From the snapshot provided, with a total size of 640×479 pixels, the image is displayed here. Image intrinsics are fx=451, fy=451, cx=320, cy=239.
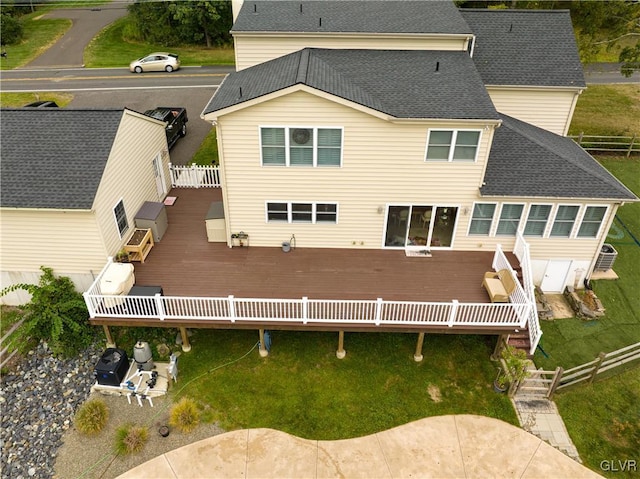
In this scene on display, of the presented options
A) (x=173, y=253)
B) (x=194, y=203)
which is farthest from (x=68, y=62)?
(x=173, y=253)

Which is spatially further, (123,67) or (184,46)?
(184,46)

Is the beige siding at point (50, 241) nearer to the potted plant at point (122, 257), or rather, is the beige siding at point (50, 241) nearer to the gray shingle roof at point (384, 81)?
the potted plant at point (122, 257)

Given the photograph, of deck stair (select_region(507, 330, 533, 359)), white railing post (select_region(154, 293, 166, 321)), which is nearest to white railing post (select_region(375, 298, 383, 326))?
deck stair (select_region(507, 330, 533, 359))

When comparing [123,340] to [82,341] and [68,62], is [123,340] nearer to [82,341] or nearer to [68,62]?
[82,341]

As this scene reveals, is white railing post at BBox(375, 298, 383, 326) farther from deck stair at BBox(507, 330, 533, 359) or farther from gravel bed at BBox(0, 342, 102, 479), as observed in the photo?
gravel bed at BBox(0, 342, 102, 479)

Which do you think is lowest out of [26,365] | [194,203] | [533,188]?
[26,365]

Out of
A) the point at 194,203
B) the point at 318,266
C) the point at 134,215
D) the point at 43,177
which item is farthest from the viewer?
the point at 194,203

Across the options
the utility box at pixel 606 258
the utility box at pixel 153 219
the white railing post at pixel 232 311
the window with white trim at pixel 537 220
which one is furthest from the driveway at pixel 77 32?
the utility box at pixel 606 258
